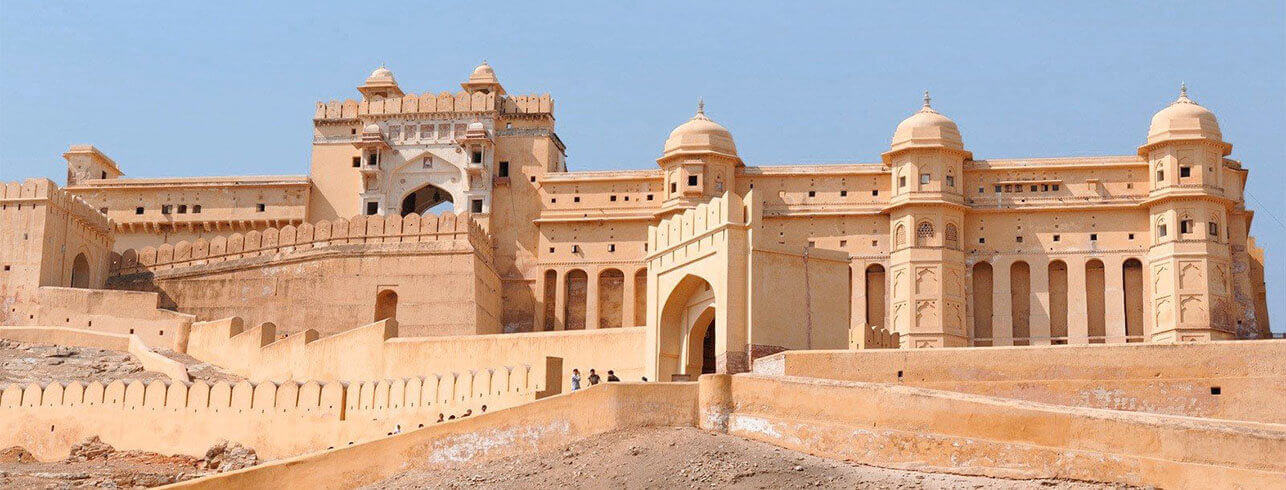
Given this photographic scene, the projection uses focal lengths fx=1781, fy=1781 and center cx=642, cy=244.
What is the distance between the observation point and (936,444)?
23.8 m

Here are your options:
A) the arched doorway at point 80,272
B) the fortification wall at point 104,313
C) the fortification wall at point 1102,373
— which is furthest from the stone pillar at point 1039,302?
the arched doorway at point 80,272

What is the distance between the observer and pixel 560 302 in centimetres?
4872

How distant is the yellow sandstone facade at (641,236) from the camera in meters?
45.0

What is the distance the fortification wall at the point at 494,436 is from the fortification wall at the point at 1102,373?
2540 millimetres

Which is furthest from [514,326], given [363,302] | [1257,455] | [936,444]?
[1257,455]

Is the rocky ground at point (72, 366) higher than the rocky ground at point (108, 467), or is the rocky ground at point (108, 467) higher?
the rocky ground at point (72, 366)

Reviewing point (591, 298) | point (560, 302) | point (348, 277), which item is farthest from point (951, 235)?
point (348, 277)

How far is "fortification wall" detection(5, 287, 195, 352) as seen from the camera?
4256 centimetres

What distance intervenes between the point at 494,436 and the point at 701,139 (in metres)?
22.2

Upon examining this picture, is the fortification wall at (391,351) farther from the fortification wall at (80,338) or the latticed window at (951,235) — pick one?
the latticed window at (951,235)

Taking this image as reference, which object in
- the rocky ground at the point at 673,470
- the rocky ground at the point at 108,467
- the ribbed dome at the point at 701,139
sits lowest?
the rocky ground at the point at 108,467

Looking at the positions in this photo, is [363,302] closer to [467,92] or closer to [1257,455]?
[467,92]

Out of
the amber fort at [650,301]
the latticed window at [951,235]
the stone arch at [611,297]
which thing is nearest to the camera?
the amber fort at [650,301]

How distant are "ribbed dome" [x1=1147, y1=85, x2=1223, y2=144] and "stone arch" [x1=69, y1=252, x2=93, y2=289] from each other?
28241 millimetres
